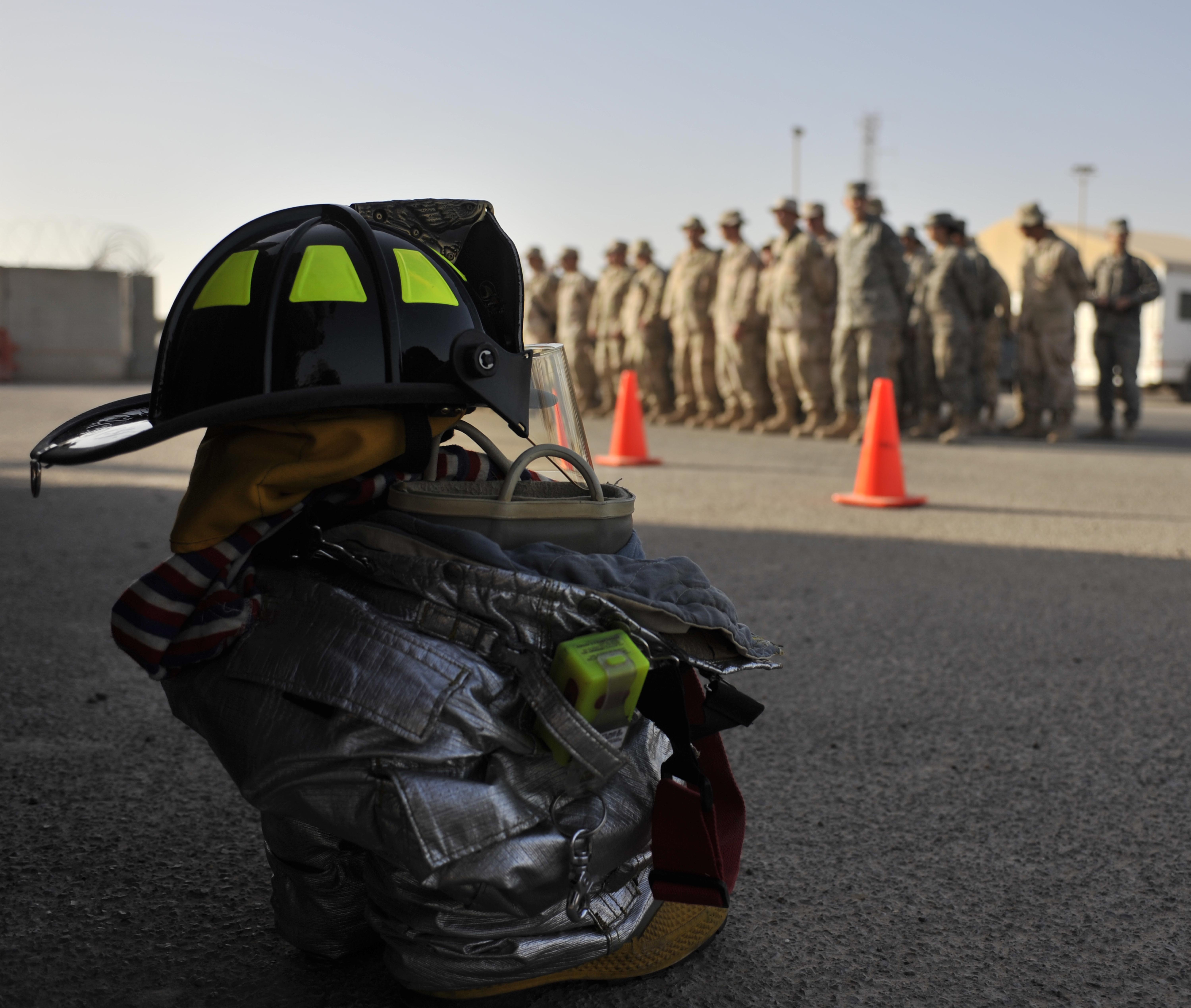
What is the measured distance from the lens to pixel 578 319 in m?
16.5

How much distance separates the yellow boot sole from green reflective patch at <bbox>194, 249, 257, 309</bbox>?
0.95 m

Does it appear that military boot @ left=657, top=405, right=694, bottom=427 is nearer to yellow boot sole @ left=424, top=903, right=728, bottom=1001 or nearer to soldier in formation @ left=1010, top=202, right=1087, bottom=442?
soldier in formation @ left=1010, top=202, right=1087, bottom=442

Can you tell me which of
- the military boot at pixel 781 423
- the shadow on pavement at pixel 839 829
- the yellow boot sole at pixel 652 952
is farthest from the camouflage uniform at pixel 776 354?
the yellow boot sole at pixel 652 952

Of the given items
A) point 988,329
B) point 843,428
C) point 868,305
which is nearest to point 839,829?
point 868,305

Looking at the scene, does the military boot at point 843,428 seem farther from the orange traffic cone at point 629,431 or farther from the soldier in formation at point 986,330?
the orange traffic cone at point 629,431

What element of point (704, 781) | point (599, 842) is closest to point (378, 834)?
point (599, 842)

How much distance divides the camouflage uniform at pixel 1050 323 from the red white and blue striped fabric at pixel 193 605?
36.1ft

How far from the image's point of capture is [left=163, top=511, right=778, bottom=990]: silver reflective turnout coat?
1.40 m

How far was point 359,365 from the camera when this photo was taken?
1524mm

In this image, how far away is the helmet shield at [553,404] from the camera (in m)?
1.78

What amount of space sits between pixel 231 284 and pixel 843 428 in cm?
1050

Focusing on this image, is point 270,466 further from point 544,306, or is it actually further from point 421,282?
point 544,306

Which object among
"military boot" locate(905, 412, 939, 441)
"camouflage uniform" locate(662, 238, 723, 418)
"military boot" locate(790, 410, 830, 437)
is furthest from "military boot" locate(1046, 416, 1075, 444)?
"camouflage uniform" locate(662, 238, 723, 418)

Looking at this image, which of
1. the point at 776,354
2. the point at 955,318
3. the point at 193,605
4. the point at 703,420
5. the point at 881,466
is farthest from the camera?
the point at 703,420
